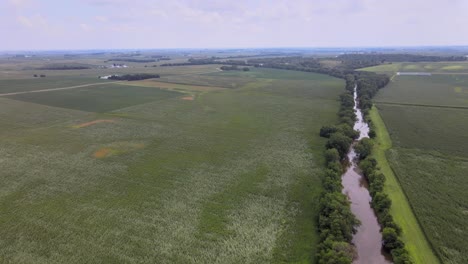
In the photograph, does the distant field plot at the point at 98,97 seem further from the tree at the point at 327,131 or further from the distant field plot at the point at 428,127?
the distant field plot at the point at 428,127

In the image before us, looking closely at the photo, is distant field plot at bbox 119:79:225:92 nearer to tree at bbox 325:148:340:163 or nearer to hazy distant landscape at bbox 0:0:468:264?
hazy distant landscape at bbox 0:0:468:264

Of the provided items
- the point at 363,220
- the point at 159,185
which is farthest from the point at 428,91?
the point at 159,185

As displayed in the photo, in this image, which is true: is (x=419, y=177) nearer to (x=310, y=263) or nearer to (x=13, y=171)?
(x=310, y=263)

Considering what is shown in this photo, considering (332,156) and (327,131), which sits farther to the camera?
(327,131)

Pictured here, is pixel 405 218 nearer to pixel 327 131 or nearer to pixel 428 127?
pixel 327 131

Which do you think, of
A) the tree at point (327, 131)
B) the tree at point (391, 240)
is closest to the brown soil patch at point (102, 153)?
the tree at point (327, 131)

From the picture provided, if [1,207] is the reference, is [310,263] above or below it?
below

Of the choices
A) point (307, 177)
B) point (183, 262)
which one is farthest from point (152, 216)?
point (307, 177)
